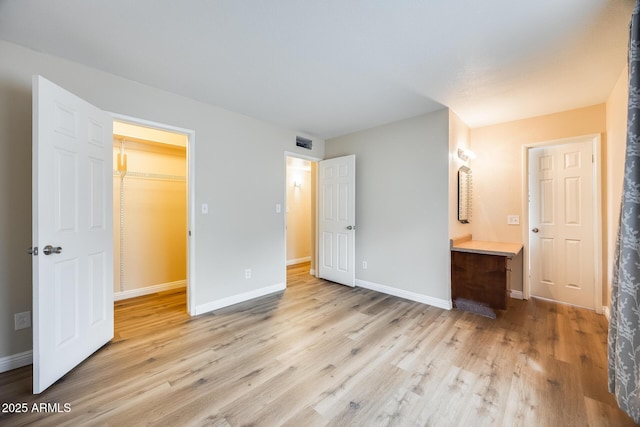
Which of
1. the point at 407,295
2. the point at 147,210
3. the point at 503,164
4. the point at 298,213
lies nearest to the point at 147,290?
the point at 147,210

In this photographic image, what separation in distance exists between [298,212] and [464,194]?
3.49 m

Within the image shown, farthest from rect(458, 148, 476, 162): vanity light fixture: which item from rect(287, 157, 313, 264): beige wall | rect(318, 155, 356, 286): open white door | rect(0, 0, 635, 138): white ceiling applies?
rect(287, 157, 313, 264): beige wall

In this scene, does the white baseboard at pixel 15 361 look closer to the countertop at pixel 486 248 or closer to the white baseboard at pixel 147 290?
the white baseboard at pixel 147 290

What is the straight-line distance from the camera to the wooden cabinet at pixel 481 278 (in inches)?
108

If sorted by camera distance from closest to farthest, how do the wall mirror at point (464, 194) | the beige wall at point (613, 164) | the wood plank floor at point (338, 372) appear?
the wood plank floor at point (338, 372), the beige wall at point (613, 164), the wall mirror at point (464, 194)

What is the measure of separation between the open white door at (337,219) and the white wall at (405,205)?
15 centimetres

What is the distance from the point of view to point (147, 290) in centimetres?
357

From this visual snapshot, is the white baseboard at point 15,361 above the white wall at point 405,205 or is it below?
below

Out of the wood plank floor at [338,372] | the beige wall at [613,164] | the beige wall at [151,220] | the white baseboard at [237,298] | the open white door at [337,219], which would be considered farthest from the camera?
the open white door at [337,219]

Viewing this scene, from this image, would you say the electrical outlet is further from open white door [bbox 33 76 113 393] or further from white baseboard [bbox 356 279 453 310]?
white baseboard [bbox 356 279 453 310]

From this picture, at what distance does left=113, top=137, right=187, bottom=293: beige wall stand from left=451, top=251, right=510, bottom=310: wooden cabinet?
3.84m

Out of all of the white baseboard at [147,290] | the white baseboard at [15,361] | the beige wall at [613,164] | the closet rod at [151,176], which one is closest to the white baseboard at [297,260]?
the white baseboard at [147,290]

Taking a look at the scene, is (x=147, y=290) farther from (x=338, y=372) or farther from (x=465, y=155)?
(x=465, y=155)

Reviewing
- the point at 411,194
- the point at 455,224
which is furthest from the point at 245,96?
the point at 455,224
